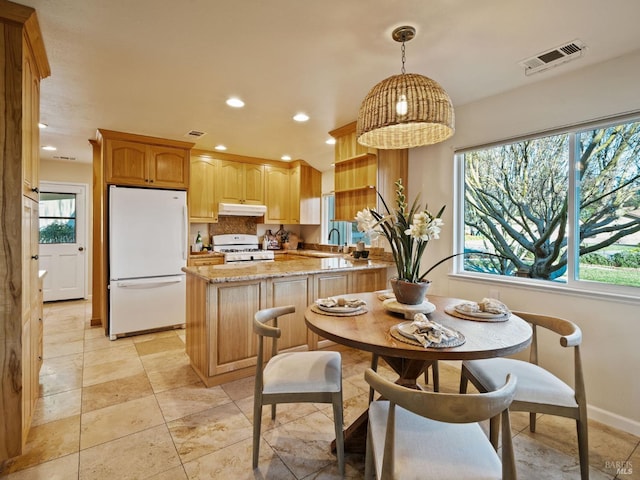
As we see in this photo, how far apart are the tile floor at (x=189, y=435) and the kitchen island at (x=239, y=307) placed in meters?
0.19

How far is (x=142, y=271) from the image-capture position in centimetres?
377

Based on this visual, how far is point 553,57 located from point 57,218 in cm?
688

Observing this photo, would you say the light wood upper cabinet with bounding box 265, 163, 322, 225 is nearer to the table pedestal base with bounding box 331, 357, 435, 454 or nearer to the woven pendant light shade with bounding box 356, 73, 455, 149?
the woven pendant light shade with bounding box 356, 73, 455, 149

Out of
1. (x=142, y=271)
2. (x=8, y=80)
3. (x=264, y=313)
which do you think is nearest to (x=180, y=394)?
(x=264, y=313)

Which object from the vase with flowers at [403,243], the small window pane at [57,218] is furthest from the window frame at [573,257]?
the small window pane at [57,218]

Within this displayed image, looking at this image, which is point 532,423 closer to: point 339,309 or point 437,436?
point 437,436

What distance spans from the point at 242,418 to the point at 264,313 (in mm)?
848

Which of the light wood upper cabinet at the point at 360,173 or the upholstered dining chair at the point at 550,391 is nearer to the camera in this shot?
the upholstered dining chair at the point at 550,391

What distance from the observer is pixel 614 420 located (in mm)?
2082

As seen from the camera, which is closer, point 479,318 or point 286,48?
point 479,318

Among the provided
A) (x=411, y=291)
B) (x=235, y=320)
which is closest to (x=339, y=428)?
(x=411, y=291)

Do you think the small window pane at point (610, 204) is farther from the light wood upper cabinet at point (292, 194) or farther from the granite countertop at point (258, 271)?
the light wood upper cabinet at point (292, 194)

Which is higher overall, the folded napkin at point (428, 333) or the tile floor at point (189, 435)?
the folded napkin at point (428, 333)

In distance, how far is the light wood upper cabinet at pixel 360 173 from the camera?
340 centimetres
